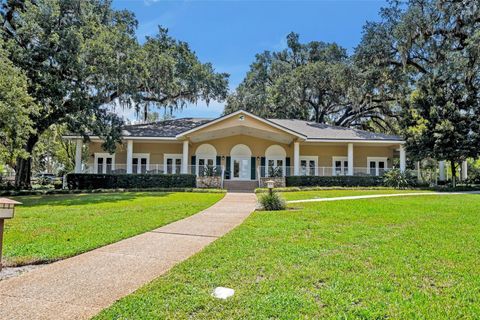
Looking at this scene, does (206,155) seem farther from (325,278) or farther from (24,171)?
(325,278)

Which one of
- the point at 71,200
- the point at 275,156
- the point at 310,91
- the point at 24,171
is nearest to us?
the point at 71,200

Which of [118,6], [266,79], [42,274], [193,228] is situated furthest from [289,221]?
[266,79]

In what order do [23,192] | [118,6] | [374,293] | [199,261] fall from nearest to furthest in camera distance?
1. [374,293]
2. [199,261]
3. [23,192]
4. [118,6]

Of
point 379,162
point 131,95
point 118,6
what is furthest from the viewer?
point 379,162

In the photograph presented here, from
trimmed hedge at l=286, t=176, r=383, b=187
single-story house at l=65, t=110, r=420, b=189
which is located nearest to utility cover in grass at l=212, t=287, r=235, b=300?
single-story house at l=65, t=110, r=420, b=189

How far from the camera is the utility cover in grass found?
136 inches

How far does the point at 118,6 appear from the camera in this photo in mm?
24141

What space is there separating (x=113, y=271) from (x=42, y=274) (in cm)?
87

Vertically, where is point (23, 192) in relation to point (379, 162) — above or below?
below

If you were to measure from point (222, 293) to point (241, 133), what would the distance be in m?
21.5

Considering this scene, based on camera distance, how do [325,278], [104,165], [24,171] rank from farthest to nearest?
[104,165] < [24,171] < [325,278]

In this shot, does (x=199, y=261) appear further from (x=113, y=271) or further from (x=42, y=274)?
(x=42, y=274)

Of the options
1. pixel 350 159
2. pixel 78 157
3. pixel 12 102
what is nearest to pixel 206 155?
pixel 78 157

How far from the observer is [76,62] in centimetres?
1711
